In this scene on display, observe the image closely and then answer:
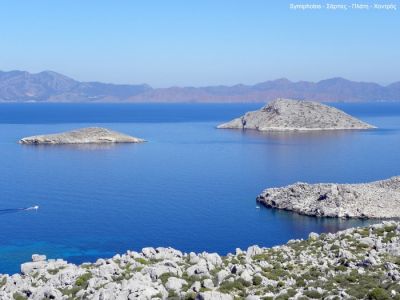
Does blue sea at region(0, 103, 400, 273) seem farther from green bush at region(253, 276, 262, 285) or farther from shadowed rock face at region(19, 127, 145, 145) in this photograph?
green bush at region(253, 276, 262, 285)

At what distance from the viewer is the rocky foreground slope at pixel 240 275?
1120 inches

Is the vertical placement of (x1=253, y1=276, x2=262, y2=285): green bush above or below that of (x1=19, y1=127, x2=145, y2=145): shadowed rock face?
above

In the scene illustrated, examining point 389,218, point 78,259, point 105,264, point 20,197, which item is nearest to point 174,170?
point 20,197

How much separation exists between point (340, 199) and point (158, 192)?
3103 centimetres

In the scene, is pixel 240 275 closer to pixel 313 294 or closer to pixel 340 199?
pixel 313 294

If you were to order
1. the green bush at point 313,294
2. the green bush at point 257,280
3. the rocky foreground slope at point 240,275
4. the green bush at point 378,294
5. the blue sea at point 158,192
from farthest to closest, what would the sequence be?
the blue sea at point 158,192
the green bush at point 257,280
the rocky foreground slope at point 240,275
the green bush at point 313,294
the green bush at point 378,294

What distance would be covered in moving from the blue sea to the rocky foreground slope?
90.1 feet

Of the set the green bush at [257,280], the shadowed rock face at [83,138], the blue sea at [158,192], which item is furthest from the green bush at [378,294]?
the shadowed rock face at [83,138]

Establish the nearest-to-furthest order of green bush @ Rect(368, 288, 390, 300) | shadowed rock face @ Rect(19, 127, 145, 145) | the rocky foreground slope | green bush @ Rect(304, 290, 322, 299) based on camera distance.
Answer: green bush @ Rect(368, 288, 390, 300), green bush @ Rect(304, 290, 322, 299), the rocky foreground slope, shadowed rock face @ Rect(19, 127, 145, 145)

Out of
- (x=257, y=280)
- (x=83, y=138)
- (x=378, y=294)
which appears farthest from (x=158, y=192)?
(x=83, y=138)

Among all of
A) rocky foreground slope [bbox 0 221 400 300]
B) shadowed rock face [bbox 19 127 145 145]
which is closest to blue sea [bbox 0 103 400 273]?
shadowed rock face [bbox 19 127 145 145]

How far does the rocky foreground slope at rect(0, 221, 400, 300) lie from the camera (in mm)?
28453

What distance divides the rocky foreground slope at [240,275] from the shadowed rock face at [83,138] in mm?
152297

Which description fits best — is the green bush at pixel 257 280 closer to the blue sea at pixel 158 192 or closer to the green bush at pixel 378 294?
the green bush at pixel 378 294
